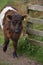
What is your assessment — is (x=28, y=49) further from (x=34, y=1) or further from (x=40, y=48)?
(x=34, y=1)

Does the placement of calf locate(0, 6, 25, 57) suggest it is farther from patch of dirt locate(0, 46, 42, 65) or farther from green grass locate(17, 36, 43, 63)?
green grass locate(17, 36, 43, 63)

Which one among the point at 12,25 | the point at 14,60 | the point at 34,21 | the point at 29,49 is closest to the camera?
the point at 12,25

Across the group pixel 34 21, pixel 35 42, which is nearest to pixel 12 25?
pixel 34 21

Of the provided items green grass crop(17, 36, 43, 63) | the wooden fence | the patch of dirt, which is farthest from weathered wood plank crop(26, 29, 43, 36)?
the patch of dirt

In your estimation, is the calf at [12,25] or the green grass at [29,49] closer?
the calf at [12,25]

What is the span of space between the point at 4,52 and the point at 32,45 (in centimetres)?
79

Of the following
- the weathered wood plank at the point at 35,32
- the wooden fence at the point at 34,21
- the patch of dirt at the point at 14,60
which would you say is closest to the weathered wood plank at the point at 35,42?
the wooden fence at the point at 34,21

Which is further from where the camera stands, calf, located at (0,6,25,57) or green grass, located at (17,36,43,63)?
green grass, located at (17,36,43,63)

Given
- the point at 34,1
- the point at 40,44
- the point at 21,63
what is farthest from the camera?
the point at 34,1

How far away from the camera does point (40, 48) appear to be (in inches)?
304

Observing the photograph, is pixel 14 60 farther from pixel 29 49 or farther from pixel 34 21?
pixel 34 21

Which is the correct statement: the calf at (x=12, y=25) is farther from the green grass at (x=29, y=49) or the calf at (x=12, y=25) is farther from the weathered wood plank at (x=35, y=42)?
the weathered wood plank at (x=35, y=42)

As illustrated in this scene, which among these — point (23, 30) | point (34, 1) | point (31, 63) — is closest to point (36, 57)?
point (31, 63)

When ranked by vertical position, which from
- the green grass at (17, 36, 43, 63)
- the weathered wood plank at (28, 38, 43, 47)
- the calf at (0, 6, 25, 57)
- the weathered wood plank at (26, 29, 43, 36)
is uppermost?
the calf at (0, 6, 25, 57)
